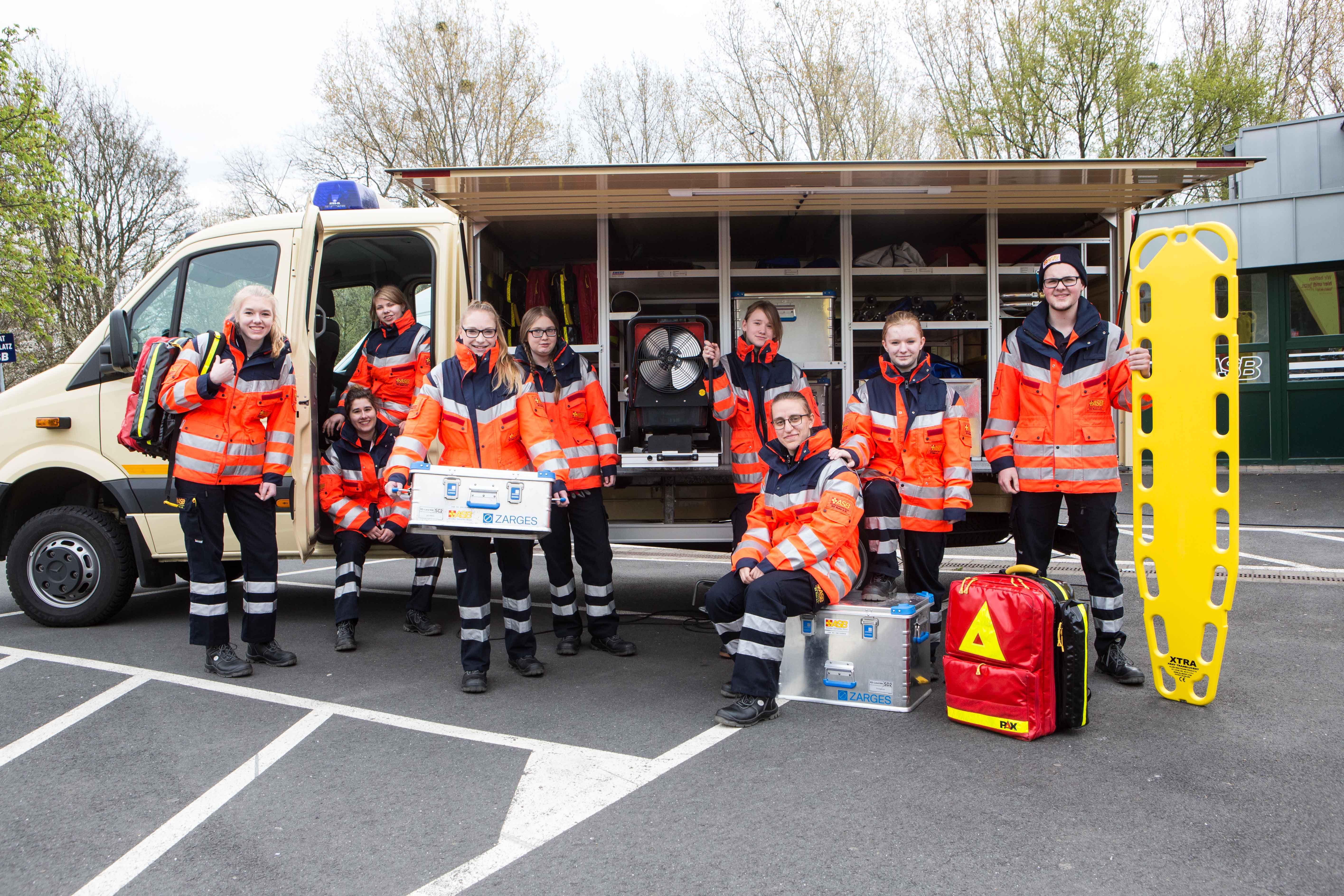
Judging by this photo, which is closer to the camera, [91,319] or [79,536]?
[79,536]

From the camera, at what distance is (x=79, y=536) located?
5.23 meters

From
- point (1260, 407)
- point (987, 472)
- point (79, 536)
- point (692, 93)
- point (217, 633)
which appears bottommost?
point (217, 633)

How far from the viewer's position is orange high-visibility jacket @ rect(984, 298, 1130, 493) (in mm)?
4055

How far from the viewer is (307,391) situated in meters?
4.81

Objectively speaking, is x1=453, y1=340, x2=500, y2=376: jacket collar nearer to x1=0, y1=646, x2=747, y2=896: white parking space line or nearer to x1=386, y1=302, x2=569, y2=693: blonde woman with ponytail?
x1=386, y1=302, x2=569, y2=693: blonde woman with ponytail

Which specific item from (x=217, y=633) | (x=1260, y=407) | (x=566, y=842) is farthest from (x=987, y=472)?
(x=1260, y=407)

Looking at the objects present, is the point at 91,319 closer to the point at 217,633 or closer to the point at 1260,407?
the point at 217,633

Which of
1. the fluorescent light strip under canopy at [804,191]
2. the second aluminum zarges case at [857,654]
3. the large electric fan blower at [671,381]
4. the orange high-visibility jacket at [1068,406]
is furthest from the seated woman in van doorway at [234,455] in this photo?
the orange high-visibility jacket at [1068,406]

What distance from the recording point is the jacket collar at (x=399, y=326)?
5.21m

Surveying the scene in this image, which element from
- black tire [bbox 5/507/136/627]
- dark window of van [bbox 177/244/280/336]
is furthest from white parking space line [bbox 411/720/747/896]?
dark window of van [bbox 177/244/280/336]

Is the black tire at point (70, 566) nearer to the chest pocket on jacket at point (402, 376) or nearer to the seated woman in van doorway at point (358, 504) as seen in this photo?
the seated woman in van doorway at point (358, 504)

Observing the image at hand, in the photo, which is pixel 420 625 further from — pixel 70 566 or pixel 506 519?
pixel 70 566

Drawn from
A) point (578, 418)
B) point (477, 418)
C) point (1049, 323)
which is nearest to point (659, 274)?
point (578, 418)

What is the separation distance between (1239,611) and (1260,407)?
353 inches
